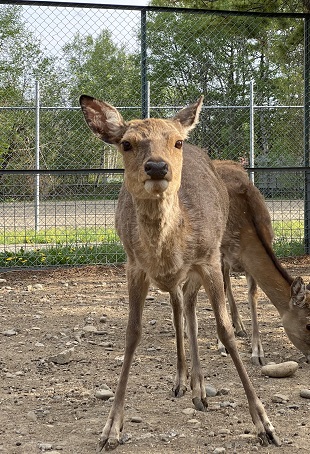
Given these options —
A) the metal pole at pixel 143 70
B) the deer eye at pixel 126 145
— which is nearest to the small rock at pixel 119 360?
the deer eye at pixel 126 145

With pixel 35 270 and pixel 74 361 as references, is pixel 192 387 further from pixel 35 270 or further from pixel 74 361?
pixel 35 270

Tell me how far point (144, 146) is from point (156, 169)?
0.29 meters

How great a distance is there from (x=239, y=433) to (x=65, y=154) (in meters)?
7.43

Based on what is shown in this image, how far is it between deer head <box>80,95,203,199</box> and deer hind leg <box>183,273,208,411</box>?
0.88 meters

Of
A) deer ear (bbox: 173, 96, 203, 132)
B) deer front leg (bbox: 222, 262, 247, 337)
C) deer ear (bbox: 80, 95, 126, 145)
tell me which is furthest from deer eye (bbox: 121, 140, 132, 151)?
deer front leg (bbox: 222, 262, 247, 337)

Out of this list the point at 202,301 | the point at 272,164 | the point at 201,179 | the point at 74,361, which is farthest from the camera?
the point at 272,164

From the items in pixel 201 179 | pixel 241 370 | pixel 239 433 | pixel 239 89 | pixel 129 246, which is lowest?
pixel 239 433

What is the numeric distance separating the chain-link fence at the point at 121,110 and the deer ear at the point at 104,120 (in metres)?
4.69

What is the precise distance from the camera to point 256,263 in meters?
5.80

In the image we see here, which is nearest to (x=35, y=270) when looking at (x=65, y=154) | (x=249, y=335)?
(x=65, y=154)

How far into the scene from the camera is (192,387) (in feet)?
15.3

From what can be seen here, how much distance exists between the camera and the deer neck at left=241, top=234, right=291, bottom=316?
5543 mm

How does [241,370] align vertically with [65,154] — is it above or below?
below

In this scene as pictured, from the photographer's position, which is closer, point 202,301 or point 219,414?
point 219,414
